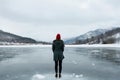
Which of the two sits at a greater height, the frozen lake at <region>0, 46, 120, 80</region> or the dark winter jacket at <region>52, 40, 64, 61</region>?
the dark winter jacket at <region>52, 40, 64, 61</region>

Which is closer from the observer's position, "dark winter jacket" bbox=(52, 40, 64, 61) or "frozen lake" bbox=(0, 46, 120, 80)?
"dark winter jacket" bbox=(52, 40, 64, 61)

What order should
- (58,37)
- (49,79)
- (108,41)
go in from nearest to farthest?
(58,37) → (49,79) → (108,41)

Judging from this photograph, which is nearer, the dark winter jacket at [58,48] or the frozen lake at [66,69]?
the dark winter jacket at [58,48]

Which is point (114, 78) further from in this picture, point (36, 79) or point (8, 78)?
point (8, 78)

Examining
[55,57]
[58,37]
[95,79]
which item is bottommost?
[95,79]

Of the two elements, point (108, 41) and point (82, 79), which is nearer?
point (82, 79)

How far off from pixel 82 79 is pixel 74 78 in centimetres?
80

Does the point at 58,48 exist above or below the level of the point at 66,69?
above

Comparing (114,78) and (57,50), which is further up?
(57,50)

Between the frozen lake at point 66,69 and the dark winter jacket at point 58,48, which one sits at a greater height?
the dark winter jacket at point 58,48

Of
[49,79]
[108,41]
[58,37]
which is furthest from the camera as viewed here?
[108,41]

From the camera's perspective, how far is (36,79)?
2219cm

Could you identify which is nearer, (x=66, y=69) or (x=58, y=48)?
(x=58, y=48)

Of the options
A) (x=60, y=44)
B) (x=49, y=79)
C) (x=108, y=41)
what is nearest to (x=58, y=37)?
(x=60, y=44)
